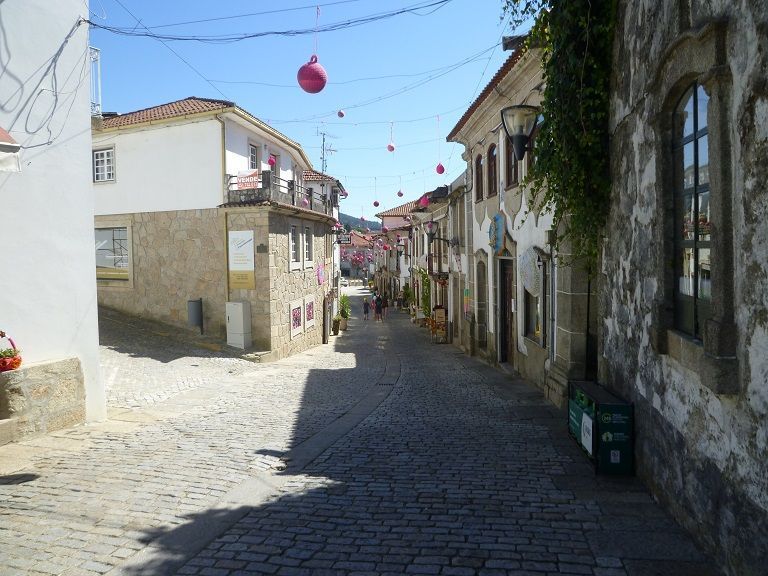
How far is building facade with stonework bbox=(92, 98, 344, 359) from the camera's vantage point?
676 inches

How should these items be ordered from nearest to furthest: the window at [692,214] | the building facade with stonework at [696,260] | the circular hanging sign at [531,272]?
1. the building facade with stonework at [696,260]
2. the window at [692,214]
3. the circular hanging sign at [531,272]

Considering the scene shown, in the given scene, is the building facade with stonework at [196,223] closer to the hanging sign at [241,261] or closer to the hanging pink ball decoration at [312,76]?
the hanging sign at [241,261]

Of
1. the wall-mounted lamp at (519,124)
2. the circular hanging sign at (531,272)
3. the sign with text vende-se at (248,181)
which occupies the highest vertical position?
the sign with text vende-se at (248,181)

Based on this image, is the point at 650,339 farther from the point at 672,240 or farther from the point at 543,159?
the point at 543,159

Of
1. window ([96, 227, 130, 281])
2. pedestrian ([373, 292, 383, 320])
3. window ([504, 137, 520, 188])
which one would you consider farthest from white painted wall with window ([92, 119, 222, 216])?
pedestrian ([373, 292, 383, 320])

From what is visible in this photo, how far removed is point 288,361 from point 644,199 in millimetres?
13721

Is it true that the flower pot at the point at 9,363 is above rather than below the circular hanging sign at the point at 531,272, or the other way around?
below

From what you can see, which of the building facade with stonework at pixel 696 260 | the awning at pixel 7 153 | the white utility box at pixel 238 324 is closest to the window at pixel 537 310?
the building facade with stonework at pixel 696 260

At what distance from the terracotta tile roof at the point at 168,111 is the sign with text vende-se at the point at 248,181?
→ 6.62ft

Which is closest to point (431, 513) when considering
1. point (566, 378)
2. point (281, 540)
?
point (281, 540)

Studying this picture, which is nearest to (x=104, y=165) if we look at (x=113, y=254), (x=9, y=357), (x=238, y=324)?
(x=113, y=254)

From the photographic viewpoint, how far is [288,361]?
17.8 meters

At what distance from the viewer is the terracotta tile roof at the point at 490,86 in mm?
11102

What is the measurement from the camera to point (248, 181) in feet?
57.6
